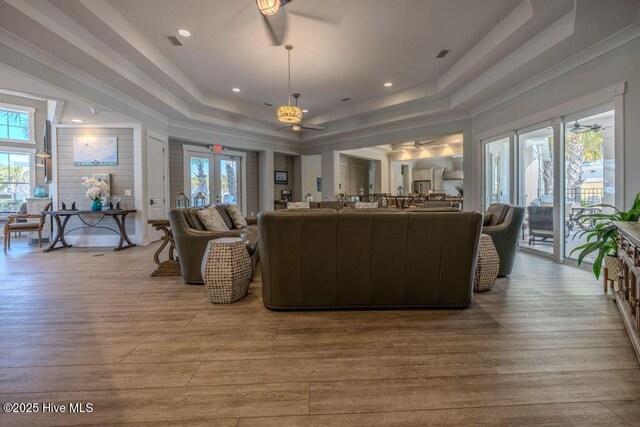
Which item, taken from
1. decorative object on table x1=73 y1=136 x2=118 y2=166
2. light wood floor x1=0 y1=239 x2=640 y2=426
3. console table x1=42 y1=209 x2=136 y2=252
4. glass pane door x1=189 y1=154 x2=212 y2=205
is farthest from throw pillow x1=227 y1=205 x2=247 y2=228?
glass pane door x1=189 y1=154 x2=212 y2=205

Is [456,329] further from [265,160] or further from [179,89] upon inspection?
[265,160]

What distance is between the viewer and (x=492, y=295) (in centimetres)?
313

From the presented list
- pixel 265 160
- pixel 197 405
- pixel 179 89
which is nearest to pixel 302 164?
pixel 265 160

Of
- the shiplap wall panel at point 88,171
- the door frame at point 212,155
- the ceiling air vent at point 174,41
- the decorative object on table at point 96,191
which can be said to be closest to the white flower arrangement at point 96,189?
the decorative object on table at point 96,191

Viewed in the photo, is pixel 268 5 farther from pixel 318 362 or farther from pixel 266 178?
pixel 266 178

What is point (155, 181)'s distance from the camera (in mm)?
6949

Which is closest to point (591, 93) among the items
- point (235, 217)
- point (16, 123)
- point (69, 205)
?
point (235, 217)

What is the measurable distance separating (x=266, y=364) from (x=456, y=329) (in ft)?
4.76

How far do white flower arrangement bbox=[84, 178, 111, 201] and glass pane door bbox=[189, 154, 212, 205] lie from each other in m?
2.37

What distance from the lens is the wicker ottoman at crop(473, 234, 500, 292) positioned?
3199mm

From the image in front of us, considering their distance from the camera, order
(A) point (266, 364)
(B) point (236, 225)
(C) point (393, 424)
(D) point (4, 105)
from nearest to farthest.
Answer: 1. (C) point (393, 424)
2. (A) point (266, 364)
3. (B) point (236, 225)
4. (D) point (4, 105)

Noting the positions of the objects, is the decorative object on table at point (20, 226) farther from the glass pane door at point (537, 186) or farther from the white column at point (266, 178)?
the glass pane door at point (537, 186)

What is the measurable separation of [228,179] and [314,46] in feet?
18.7

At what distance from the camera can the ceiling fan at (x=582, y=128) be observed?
4.24 metres
